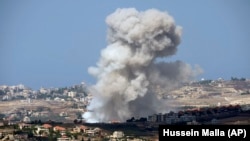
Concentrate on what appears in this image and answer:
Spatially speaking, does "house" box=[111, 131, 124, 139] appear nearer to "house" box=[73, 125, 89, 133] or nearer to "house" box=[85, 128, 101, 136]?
"house" box=[85, 128, 101, 136]

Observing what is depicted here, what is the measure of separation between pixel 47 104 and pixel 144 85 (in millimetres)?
94829

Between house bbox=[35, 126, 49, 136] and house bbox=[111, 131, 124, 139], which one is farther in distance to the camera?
house bbox=[35, 126, 49, 136]

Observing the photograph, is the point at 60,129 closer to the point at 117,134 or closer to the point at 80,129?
the point at 80,129

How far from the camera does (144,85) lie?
104m

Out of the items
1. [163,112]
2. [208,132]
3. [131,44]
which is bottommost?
[208,132]

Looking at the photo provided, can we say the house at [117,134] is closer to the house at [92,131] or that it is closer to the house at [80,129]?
the house at [92,131]

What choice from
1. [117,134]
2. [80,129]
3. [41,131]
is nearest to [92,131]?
[80,129]

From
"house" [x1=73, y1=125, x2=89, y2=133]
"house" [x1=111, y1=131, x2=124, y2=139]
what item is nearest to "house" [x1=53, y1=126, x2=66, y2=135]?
"house" [x1=73, y1=125, x2=89, y2=133]

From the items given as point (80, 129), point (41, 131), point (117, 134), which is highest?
point (80, 129)

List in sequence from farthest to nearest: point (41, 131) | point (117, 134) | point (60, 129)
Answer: point (60, 129)
point (41, 131)
point (117, 134)

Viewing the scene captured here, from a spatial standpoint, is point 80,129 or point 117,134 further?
point 80,129

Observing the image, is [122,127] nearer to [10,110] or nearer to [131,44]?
[131,44]

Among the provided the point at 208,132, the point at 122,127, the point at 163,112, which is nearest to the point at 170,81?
the point at 163,112

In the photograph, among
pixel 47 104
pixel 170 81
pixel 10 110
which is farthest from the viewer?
pixel 47 104
